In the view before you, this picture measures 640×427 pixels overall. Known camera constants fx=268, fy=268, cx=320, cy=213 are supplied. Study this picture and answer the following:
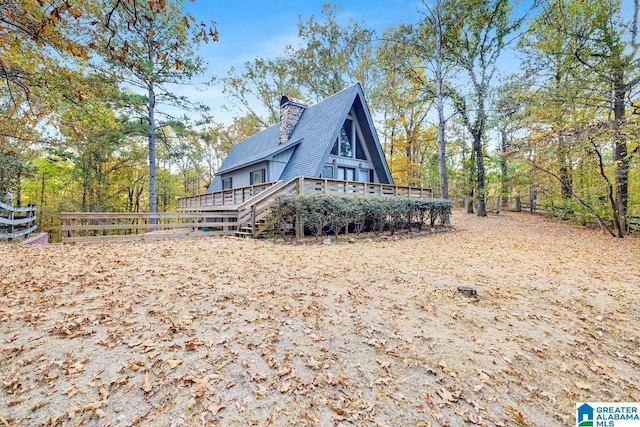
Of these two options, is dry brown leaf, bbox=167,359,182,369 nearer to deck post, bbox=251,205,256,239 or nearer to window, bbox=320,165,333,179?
deck post, bbox=251,205,256,239

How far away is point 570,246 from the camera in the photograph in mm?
9734

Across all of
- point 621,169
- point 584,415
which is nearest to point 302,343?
point 584,415

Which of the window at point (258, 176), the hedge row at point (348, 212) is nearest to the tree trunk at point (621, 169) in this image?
the hedge row at point (348, 212)

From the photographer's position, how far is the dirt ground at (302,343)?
2307mm

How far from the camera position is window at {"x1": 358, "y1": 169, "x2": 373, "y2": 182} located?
16.5 m

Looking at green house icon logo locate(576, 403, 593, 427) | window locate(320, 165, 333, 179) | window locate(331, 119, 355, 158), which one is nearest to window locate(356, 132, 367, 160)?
window locate(331, 119, 355, 158)

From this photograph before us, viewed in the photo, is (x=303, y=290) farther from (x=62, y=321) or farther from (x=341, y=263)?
(x=62, y=321)

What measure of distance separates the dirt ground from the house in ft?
30.5

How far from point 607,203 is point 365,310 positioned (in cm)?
1573

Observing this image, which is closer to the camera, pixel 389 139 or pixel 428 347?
pixel 428 347

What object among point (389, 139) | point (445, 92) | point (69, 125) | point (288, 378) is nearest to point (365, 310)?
point (288, 378)

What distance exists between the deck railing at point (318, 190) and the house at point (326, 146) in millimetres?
1660

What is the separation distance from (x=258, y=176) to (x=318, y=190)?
7.11 m

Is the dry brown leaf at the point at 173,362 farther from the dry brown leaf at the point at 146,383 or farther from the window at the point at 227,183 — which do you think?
the window at the point at 227,183
